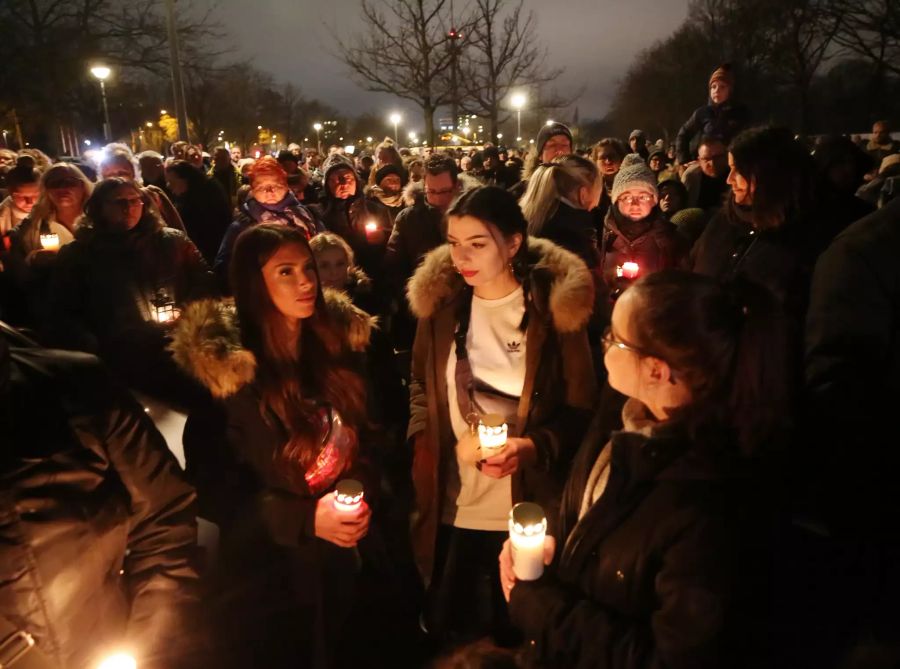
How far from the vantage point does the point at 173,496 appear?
202 centimetres

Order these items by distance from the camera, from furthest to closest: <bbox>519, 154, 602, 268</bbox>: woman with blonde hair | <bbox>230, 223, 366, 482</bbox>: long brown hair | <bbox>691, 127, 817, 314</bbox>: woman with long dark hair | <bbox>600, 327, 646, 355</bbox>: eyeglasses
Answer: <bbox>519, 154, 602, 268</bbox>: woman with blonde hair < <bbox>691, 127, 817, 314</bbox>: woman with long dark hair < <bbox>230, 223, 366, 482</bbox>: long brown hair < <bbox>600, 327, 646, 355</bbox>: eyeglasses

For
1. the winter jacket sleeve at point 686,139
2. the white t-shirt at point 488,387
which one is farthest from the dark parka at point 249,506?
the winter jacket sleeve at point 686,139

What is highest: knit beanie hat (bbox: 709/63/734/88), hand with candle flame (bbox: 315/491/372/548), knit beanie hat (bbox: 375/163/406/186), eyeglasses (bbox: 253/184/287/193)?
knit beanie hat (bbox: 709/63/734/88)

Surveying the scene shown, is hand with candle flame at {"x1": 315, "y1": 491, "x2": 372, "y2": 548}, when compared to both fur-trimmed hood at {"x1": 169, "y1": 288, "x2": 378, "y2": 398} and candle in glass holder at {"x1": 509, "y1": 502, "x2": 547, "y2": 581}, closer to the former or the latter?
fur-trimmed hood at {"x1": 169, "y1": 288, "x2": 378, "y2": 398}

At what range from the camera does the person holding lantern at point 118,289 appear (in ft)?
13.3

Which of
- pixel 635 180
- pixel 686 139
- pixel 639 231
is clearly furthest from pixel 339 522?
pixel 686 139

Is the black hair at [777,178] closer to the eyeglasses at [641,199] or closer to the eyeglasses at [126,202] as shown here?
the eyeglasses at [641,199]

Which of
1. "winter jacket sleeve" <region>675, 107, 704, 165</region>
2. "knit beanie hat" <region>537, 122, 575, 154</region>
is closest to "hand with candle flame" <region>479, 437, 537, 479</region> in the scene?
"knit beanie hat" <region>537, 122, 575, 154</region>

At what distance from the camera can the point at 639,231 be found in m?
4.76

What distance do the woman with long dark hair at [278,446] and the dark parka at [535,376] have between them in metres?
0.30

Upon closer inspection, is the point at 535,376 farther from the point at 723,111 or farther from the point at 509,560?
the point at 723,111

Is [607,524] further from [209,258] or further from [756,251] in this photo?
[209,258]

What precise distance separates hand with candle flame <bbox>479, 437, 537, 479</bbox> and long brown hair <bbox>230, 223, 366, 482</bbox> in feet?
2.40

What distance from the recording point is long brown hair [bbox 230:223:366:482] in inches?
102
